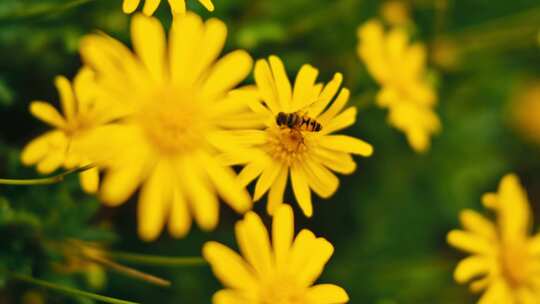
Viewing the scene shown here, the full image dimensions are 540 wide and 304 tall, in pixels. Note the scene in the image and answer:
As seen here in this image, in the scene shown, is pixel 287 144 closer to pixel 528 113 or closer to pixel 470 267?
pixel 470 267

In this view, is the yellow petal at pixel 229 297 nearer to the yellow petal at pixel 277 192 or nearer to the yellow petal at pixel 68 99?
the yellow petal at pixel 277 192

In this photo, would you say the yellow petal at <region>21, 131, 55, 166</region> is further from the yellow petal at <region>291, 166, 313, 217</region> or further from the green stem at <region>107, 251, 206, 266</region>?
the yellow petal at <region>291, 166, 313, 217</region>

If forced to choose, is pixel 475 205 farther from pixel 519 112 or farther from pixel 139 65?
pixel 139 65

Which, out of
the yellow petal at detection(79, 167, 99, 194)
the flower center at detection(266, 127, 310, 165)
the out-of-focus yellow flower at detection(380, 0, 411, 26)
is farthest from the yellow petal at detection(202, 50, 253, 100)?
the out-of-focus yellow flower at detection(380, 0, 411, 26)

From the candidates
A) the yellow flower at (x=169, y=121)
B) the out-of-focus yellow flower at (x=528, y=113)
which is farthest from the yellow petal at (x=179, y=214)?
the out-of-focus yellow flower at (x=528, y=113)

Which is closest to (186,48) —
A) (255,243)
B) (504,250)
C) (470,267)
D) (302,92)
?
(302,92)
